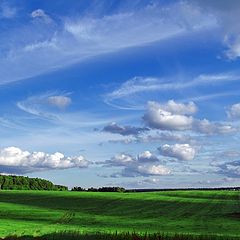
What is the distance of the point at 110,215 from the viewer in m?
87.6

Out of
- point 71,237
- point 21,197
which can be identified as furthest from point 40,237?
point 21,197

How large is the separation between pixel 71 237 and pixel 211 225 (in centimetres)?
2346

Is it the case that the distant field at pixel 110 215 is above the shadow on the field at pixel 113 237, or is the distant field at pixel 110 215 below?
above

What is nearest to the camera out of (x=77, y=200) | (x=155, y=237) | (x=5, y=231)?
(x=155, y=237)

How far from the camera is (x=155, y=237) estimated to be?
1791 inches

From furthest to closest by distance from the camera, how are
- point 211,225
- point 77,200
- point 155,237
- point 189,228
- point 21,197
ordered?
point 21,197
point 77,200
point 211,225
point 189,228
point 155,237

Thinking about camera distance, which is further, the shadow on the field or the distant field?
the distant field

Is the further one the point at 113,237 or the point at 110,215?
the point at 110,215

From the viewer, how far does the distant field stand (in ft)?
204

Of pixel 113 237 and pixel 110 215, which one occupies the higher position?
pixel 110 215

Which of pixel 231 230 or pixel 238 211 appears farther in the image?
pixel 238 211

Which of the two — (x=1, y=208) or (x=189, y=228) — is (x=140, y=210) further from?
(x=189, y=228)

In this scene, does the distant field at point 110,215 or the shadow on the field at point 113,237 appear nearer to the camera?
the shadow on the field at point 113,237

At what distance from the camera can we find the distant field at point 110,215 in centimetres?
6221
